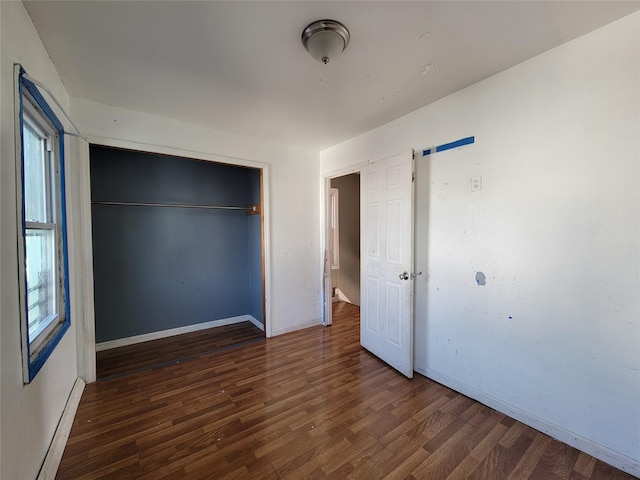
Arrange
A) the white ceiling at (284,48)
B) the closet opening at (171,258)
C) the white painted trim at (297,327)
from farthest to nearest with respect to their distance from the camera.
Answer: the white painted trim at (297,327)
the closet opening at (171,258)
the white ceiling at (284,48)

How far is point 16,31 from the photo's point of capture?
1.29m

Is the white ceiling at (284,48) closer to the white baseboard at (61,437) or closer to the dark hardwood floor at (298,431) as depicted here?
the white baseboard at (61,437)

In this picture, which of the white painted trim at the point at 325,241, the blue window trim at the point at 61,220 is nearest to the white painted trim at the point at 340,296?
the white painted trim at the point at 325,241

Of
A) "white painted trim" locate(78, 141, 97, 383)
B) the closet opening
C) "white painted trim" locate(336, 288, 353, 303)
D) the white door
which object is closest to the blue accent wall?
the closet opening

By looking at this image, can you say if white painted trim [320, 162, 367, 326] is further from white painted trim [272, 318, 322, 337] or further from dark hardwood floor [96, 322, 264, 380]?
dark hardwood floor [96, 322, 264, 380]

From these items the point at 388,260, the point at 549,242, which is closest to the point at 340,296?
the point at 388,260

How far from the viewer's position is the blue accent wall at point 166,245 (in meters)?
3.17

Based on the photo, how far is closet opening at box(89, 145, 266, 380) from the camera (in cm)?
313

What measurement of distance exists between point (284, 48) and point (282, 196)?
1.98 meters

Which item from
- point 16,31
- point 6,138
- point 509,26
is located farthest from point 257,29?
point 509,26

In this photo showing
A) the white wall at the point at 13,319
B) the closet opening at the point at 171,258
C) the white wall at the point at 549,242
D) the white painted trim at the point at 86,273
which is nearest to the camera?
the white wall at the point at 13,319

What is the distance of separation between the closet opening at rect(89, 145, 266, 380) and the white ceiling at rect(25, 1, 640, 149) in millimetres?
1065

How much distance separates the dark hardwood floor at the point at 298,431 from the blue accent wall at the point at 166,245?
1.05m

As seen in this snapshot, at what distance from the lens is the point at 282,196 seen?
355 centimetres
